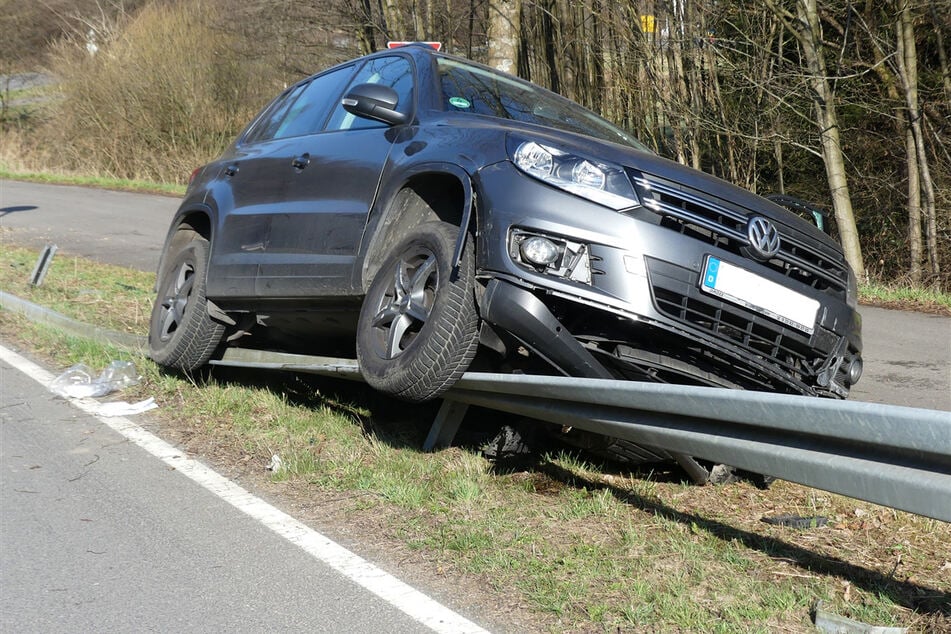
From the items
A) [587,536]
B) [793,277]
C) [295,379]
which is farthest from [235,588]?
[295,379]

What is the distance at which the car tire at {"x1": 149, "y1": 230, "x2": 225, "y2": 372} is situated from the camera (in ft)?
19.2

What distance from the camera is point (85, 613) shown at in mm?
3201

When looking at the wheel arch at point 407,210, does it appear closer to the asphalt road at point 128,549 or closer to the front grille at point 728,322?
the front grille at point 728,322

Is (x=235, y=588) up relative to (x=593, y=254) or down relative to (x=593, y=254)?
down

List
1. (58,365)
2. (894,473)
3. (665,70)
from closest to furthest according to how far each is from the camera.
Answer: (894,473), (58,365), (665,70)

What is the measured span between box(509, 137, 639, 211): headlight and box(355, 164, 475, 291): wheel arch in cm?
55

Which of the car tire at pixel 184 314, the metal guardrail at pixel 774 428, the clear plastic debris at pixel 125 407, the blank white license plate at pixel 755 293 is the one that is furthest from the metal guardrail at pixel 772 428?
the clear plastic debris at pixel 125 407

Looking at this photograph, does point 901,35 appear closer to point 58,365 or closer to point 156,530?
point 58,365

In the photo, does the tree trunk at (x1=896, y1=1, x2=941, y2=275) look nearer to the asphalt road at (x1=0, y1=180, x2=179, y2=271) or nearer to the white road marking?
the asphalt road at (x1=0, y1=180, x2=179, y2=271)

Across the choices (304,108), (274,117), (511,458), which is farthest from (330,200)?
(274,117)

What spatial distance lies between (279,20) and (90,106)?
24.3ft

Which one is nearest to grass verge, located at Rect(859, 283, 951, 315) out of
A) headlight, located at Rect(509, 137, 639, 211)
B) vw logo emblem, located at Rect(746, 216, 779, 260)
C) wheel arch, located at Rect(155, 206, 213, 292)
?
vw logo emblem, located at Rect(746, 216, 779, 260)

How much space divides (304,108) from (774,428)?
3981 mm

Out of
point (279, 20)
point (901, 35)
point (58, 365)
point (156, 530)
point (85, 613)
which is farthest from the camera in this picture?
point (279, 20)
